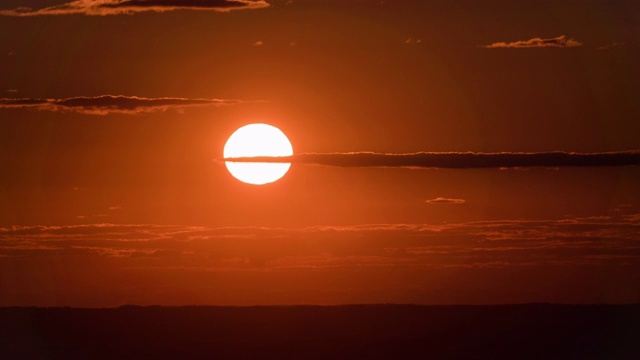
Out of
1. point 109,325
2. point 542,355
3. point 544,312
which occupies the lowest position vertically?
point 542,355

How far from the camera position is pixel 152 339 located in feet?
105

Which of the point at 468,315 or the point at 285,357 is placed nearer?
the point at 285,357

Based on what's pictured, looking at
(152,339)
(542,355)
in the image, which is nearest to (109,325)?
(152,339)

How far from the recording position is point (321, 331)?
31969mm

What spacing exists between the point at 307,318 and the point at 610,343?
897 centimetres

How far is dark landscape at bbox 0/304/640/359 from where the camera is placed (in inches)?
1207

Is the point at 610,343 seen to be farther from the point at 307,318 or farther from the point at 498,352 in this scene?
the point at 307,318

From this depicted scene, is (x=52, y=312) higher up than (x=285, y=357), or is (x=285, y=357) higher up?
(x=52, y=312)

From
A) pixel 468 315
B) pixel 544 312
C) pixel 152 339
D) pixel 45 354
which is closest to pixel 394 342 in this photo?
pixel 468 315

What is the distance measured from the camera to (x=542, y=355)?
98.3 ft

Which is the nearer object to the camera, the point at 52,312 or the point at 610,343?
the point at 610,343

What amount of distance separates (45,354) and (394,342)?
1027cm

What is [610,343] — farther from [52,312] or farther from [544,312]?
[52,312]

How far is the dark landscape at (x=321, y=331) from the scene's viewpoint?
30.7 meters
